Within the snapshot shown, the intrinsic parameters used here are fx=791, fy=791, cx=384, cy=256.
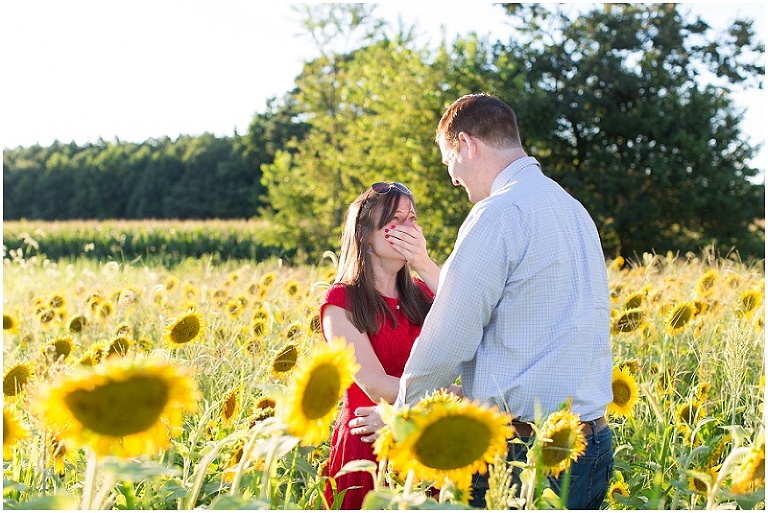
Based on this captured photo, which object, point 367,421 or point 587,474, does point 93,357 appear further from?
point 587,474

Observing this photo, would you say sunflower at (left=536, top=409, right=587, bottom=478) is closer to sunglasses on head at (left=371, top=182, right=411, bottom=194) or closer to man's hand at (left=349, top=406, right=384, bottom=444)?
man's hand at (left=349, top=406, right=384, bottom=444)

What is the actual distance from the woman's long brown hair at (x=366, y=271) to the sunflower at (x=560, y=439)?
1.37 meters

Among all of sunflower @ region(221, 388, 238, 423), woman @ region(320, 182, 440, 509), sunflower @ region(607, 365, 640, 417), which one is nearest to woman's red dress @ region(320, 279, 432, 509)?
woman @ region(320, 182, 440, 509)

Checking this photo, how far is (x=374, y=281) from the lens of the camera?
9.99 feet

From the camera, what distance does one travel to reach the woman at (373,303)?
282 cm

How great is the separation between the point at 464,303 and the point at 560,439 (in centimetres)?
69

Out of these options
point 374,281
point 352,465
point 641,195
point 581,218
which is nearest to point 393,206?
point 374,281

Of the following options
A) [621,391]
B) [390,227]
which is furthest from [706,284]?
[390,227]

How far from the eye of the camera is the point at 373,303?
2.97 m

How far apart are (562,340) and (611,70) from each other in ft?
64.9

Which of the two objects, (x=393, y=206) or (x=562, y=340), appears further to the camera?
(x=393, y=206)

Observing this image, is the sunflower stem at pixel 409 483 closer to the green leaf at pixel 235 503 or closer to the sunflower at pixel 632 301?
the green leaf at pixel 235 503

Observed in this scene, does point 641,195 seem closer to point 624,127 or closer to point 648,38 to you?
point 624,127

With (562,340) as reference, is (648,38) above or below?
above
